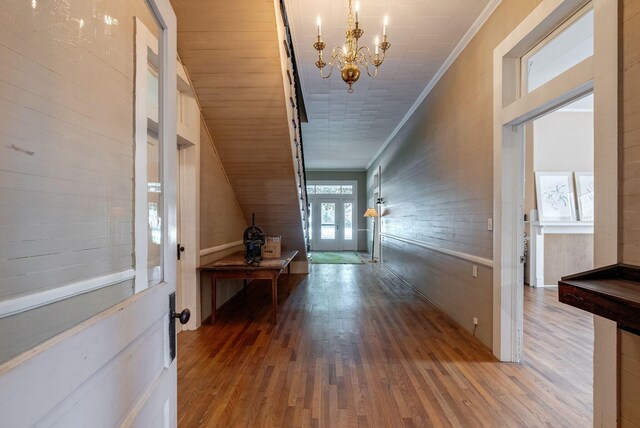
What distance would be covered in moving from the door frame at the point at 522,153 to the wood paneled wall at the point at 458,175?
0.51ft

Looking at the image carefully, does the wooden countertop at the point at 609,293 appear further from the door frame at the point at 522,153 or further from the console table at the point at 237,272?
the console table at the point at 237,272

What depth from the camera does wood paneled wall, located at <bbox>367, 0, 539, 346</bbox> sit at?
2859 mm

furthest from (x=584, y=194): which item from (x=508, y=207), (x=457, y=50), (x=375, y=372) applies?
(x=375, y=372)

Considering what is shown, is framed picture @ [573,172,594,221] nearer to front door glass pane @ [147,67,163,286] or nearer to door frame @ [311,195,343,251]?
front door glass pane @ [147,67,163,286]

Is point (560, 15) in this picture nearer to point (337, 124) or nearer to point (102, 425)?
point (102, 425)

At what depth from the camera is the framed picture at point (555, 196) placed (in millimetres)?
5445

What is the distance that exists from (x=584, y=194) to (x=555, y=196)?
0.51 metres

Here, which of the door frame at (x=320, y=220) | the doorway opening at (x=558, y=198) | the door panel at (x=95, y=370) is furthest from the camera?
the door frame at (x=320, y=220)

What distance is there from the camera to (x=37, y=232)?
103 cm

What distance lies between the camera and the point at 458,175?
11.4 feet

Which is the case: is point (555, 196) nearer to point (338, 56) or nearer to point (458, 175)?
point (458, 175)

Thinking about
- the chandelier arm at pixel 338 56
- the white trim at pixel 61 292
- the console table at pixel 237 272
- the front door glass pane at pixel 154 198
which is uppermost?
the chandelier arm at pixel 338 56

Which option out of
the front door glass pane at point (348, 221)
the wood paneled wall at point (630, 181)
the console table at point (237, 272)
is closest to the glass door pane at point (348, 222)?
the front door glass pane at point (348, 221)

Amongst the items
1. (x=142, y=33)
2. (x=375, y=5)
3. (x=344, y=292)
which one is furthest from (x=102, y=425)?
(x=344, y=292)
